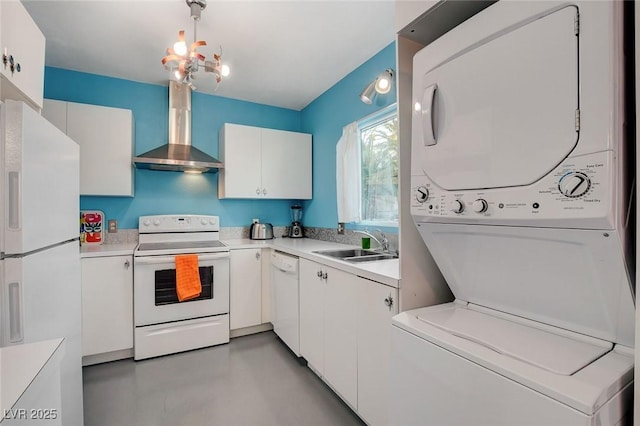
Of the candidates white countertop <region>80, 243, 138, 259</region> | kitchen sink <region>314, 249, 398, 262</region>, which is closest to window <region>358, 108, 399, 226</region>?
kitchen sink <region>314, 249, 398, 262</region>

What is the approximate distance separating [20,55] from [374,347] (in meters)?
2.02

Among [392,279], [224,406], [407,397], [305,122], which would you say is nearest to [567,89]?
[392,279]

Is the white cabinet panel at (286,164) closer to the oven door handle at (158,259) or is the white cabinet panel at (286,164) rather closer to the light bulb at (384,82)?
the oven door handle at (158,259)

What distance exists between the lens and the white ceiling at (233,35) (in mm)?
1854

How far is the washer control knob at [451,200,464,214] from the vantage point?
96 centimetres

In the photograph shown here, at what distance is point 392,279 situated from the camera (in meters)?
1.30

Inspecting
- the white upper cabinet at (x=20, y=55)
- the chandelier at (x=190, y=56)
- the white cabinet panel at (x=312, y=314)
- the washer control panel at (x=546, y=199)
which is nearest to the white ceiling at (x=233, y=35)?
the chandelier at (x=190, y=56)

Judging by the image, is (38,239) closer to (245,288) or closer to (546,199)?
(546,199)

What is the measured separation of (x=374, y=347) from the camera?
1457mm

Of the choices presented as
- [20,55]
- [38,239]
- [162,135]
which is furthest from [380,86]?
[162,135]

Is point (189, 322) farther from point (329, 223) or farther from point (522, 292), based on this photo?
point (522, 292)

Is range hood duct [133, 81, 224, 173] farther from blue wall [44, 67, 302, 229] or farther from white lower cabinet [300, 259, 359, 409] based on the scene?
white lower cabinet [300, 259, 359, 409]

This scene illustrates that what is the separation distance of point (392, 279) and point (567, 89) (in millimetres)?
878

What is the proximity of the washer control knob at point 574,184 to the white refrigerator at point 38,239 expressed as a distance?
164 cm
